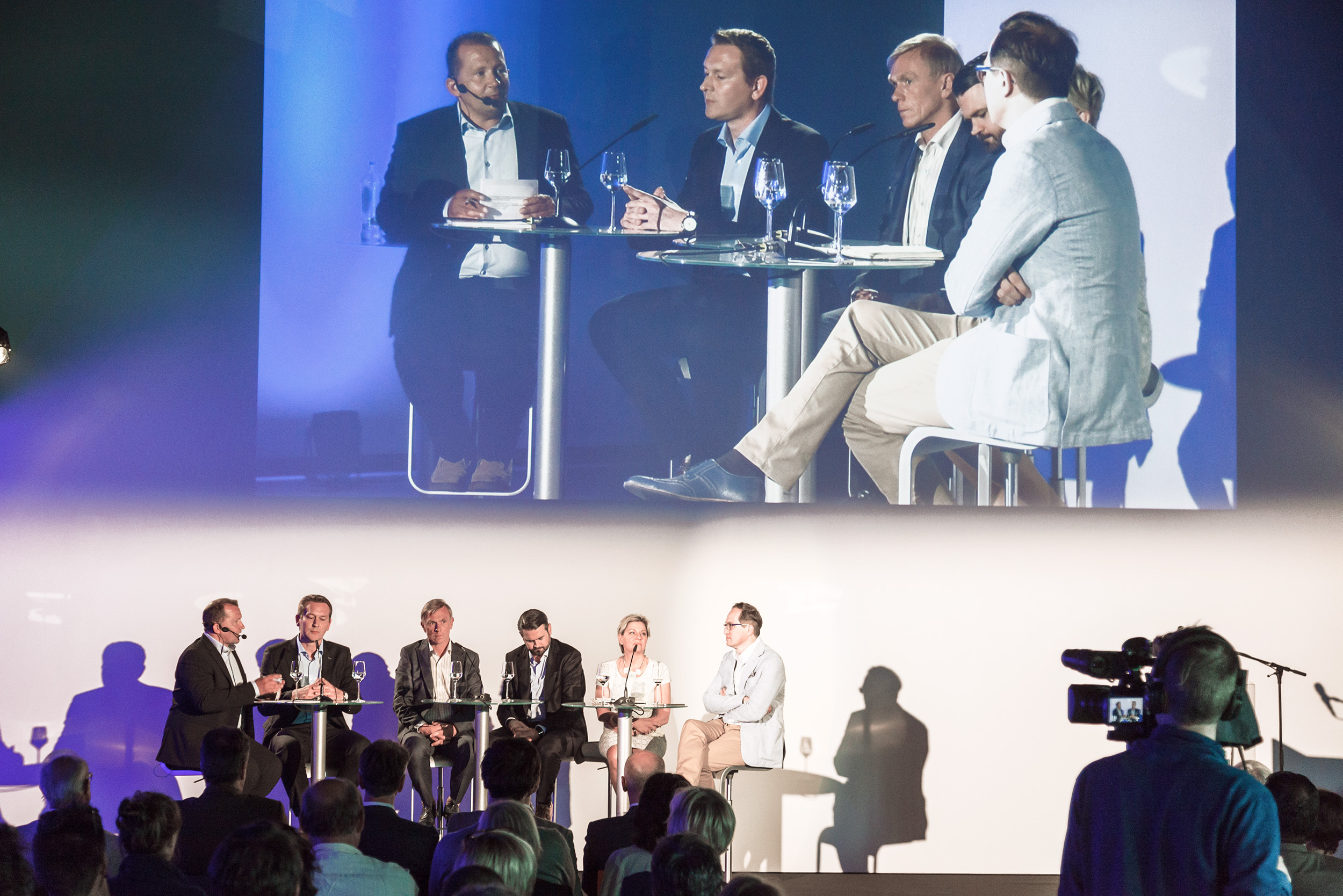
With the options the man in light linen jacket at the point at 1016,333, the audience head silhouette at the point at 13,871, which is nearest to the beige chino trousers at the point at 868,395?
the man in light linen jacket at the point at 1016,333

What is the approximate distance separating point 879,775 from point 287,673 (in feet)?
9.41

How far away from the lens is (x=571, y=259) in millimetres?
6484

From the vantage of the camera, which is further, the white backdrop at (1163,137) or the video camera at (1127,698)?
the white backdrop at (1163,137)

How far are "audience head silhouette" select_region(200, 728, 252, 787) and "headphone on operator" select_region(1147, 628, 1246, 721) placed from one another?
229cm

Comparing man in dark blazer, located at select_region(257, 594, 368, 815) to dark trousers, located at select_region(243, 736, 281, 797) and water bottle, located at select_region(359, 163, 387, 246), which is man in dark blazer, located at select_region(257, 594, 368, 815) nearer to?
dark trousers, located at select_region(243, 736, 281, 797)

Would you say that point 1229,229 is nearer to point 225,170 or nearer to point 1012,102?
point 1012,102

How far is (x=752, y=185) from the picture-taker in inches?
256

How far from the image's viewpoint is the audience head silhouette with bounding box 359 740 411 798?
132 inches

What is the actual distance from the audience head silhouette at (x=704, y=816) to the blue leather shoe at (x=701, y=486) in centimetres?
361

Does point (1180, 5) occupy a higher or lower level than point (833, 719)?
higher

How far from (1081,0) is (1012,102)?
63 centimetres

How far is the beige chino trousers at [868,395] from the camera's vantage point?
648 centimetres

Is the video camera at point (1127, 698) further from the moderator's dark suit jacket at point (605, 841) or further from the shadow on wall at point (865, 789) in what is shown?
the shadow on wall at point (865, 789)

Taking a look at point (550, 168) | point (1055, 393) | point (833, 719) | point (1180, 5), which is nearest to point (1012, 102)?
point (1180, 5)
